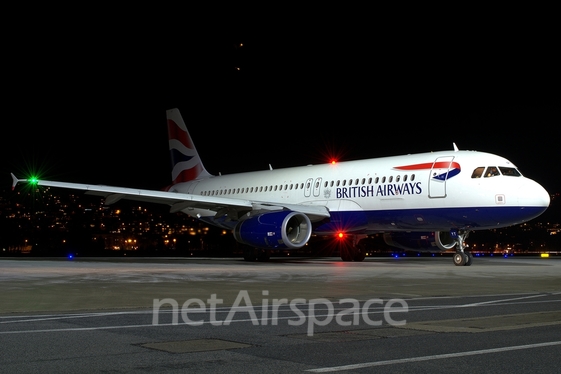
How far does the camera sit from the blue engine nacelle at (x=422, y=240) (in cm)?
3009

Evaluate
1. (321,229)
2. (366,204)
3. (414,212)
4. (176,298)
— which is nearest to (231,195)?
(321,229)

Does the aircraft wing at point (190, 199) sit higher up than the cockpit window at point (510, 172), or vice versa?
the cockpit window at point (510, 172)

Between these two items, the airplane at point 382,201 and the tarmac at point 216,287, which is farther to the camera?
the airplane at point 382,201

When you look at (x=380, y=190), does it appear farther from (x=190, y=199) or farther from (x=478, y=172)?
(x=190, y=199)

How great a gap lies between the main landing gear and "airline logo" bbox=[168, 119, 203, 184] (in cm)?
1789

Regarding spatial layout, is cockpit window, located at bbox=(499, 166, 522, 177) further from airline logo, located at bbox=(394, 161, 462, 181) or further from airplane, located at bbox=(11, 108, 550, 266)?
airline logo, located at bbox=(394, 161, 462, 181)

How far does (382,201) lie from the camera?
1104 inches

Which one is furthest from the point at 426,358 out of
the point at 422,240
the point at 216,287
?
the point at 422,240

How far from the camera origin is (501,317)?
A: 375 inches

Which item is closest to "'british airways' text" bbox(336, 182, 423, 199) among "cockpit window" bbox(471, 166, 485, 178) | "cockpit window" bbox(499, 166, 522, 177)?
"cockpit window" bbox(471, 166, 485, 178)

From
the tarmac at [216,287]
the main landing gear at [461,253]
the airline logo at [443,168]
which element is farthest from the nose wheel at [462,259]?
the tarmac at [216,287]

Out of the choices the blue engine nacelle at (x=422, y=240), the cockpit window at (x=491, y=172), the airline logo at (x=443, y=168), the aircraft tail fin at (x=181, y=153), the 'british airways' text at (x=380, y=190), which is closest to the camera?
the cockpit window at (x=491, y=172)

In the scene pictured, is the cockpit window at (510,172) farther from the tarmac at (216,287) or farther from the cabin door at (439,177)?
the tarmac at (216,287)

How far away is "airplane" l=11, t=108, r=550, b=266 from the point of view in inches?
1011
